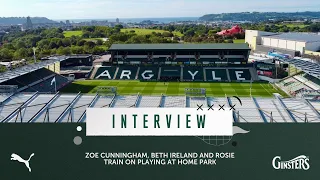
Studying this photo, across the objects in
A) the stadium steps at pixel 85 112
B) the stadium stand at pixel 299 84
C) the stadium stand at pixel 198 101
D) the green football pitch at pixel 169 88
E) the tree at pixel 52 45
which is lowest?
the green football pitch at pixel 169 88

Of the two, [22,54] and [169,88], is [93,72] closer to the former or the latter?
[169,88]

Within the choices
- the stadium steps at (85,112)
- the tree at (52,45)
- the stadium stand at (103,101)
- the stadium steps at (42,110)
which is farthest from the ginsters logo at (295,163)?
the tree at (52,45)

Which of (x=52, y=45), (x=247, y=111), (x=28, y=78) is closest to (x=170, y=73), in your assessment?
(x=28, y=78)

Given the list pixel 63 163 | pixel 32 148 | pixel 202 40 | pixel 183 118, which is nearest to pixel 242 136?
pixel 183 118

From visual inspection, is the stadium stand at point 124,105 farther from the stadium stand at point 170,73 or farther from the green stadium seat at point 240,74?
the stadium stand at point 170,73

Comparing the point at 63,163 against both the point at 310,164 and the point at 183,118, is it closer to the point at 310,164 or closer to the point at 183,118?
the point at 183,118

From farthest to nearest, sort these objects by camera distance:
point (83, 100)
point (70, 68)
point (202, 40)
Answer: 1. point (202, 40)
2. point (70, 68)
3. point (83, 100)
